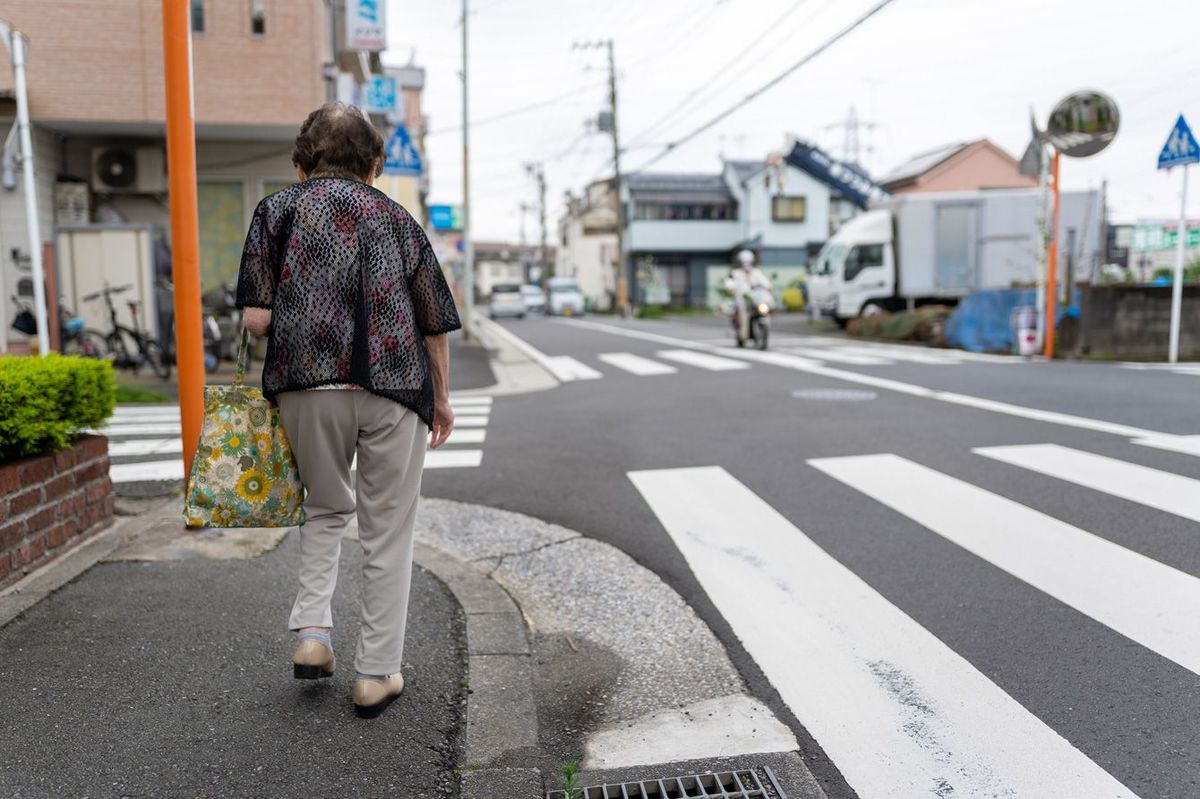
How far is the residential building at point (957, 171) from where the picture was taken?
35.7 m

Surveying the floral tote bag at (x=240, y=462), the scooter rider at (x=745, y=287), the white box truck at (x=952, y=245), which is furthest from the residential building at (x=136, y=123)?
the white box truck at (x=952, y=245)

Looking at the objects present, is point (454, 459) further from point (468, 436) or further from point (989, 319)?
point (989, 319)

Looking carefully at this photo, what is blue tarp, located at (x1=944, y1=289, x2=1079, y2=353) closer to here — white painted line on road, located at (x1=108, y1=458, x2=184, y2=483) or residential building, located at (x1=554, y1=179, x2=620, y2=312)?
white painted line on road, located at (x1=108, y1=458, x2=184, y2=483)

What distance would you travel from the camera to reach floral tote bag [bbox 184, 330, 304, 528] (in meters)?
→ 2.54

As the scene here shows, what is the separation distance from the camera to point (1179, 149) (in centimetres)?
1199

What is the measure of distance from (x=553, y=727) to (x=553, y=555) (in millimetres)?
1629

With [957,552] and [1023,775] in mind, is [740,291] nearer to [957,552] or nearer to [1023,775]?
[957,552]

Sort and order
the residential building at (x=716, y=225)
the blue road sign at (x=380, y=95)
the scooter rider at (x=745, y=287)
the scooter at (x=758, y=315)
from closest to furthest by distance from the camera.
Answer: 1. the scooter at (x=758, y=315)
2. the scooter rider at (x=745, y=287)
3. the blue road sign at (x=380, y=95)
4. the residential building at (x=716, y=225)

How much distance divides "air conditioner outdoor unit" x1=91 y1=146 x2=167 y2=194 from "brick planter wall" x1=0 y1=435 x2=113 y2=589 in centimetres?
1055

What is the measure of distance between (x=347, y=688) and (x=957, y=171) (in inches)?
1538

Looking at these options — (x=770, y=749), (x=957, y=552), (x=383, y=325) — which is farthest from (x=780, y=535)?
(x=383, y=325)

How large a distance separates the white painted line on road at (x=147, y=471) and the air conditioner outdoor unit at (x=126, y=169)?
849 centimetres

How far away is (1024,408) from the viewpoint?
802 cm

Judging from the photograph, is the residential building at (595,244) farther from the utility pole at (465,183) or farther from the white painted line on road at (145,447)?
the white painted line on road at (145,447)
